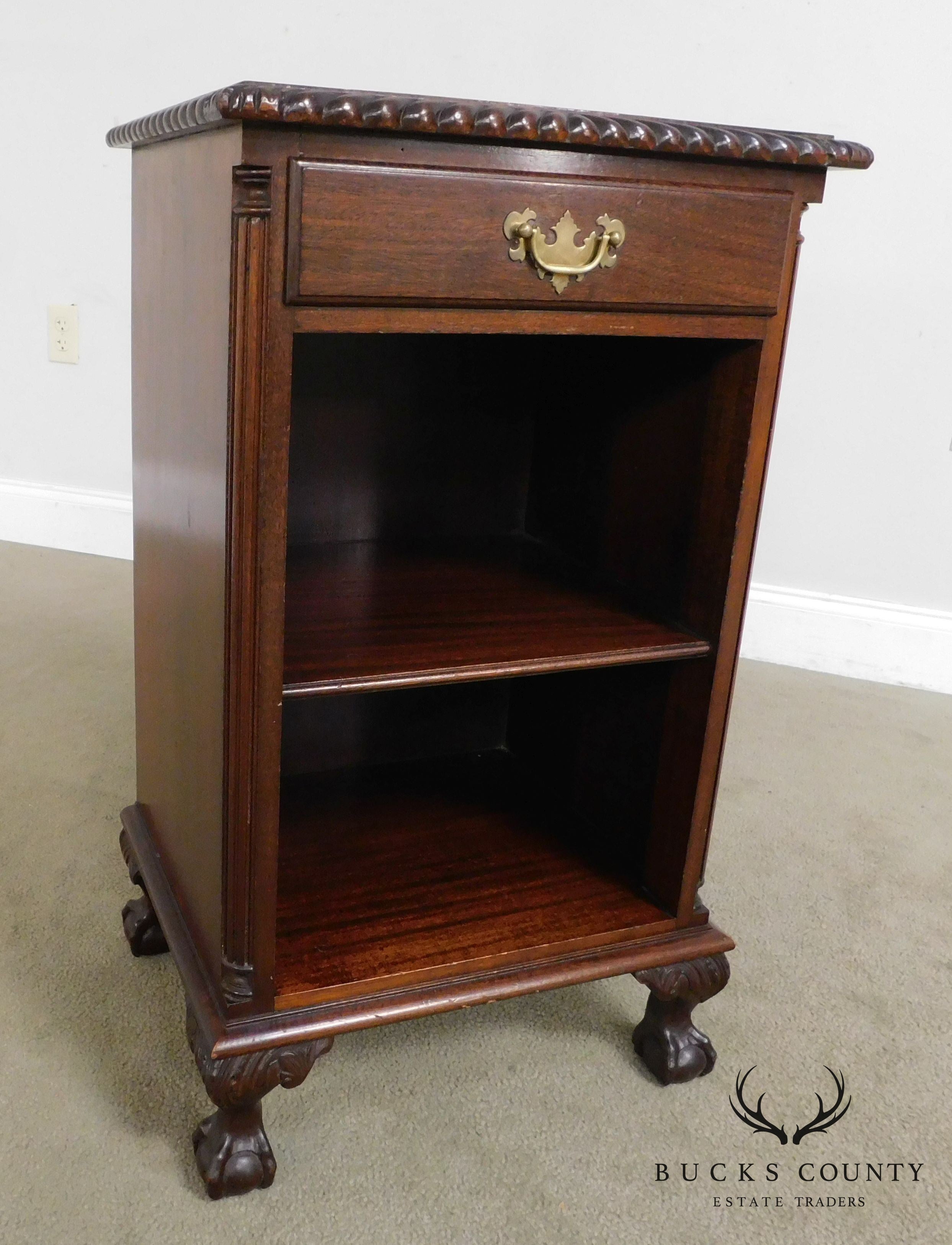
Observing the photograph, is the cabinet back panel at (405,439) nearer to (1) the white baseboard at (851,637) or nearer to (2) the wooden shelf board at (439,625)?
(2) the wooden shelf board at (439,625)

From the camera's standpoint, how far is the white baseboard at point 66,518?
2.54 metres

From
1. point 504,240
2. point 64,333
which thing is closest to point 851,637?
point 504,240

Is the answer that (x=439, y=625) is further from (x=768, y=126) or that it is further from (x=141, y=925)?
(x=768, y=126)

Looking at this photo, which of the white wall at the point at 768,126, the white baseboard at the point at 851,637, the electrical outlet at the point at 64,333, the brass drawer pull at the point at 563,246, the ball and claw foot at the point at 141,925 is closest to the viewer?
the brass drawer pull at the point at 563,246

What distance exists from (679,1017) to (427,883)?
27 cm

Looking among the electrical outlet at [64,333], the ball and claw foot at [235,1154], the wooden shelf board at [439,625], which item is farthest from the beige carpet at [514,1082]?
the electrical outlet at [64,333]

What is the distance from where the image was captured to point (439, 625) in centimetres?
104

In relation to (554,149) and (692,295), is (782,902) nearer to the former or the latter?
(692,295)

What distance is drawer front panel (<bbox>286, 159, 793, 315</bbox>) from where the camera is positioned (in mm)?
766

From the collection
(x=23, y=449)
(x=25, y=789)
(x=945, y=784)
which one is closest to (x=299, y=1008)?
(x=25, y=789)

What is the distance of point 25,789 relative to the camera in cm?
155

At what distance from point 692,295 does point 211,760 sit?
0.52m

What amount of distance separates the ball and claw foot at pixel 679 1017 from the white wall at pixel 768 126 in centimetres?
122

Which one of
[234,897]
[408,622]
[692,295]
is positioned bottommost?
[234,897]
